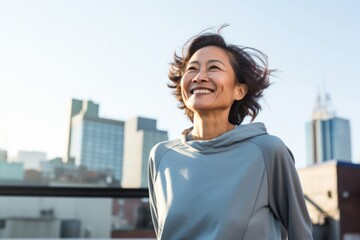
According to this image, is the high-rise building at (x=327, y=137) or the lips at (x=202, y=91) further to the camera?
the high-rise building at (x=327, y=137)

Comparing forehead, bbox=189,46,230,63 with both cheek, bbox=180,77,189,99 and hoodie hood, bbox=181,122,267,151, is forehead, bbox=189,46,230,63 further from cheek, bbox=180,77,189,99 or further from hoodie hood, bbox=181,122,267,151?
hoodie hood, bbox=181,122,267,151

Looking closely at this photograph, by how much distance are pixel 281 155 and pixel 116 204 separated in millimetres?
31936

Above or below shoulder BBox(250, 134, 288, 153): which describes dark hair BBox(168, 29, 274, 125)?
above

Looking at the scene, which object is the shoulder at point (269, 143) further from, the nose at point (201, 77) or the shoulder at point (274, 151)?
the nose at point (201, 77)

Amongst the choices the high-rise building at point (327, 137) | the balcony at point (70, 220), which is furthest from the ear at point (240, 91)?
the high-rise building at point (327, 137)

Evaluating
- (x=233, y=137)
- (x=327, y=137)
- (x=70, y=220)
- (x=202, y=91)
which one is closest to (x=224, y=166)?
(x=233, y=137)

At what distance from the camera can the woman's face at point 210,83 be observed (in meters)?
1.14

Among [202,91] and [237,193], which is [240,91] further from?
[237,193]

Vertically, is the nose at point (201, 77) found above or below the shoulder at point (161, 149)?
above

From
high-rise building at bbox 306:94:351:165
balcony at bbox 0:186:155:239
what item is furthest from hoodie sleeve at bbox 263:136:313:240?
high-rise building at bbox 306:94:351:165

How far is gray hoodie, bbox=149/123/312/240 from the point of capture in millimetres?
1035

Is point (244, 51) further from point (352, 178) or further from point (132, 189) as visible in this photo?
point (352, 178)

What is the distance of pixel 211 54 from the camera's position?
1183 millimetres

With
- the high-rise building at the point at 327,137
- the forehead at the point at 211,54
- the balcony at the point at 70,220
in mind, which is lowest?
the balcony at the point at 70,220
